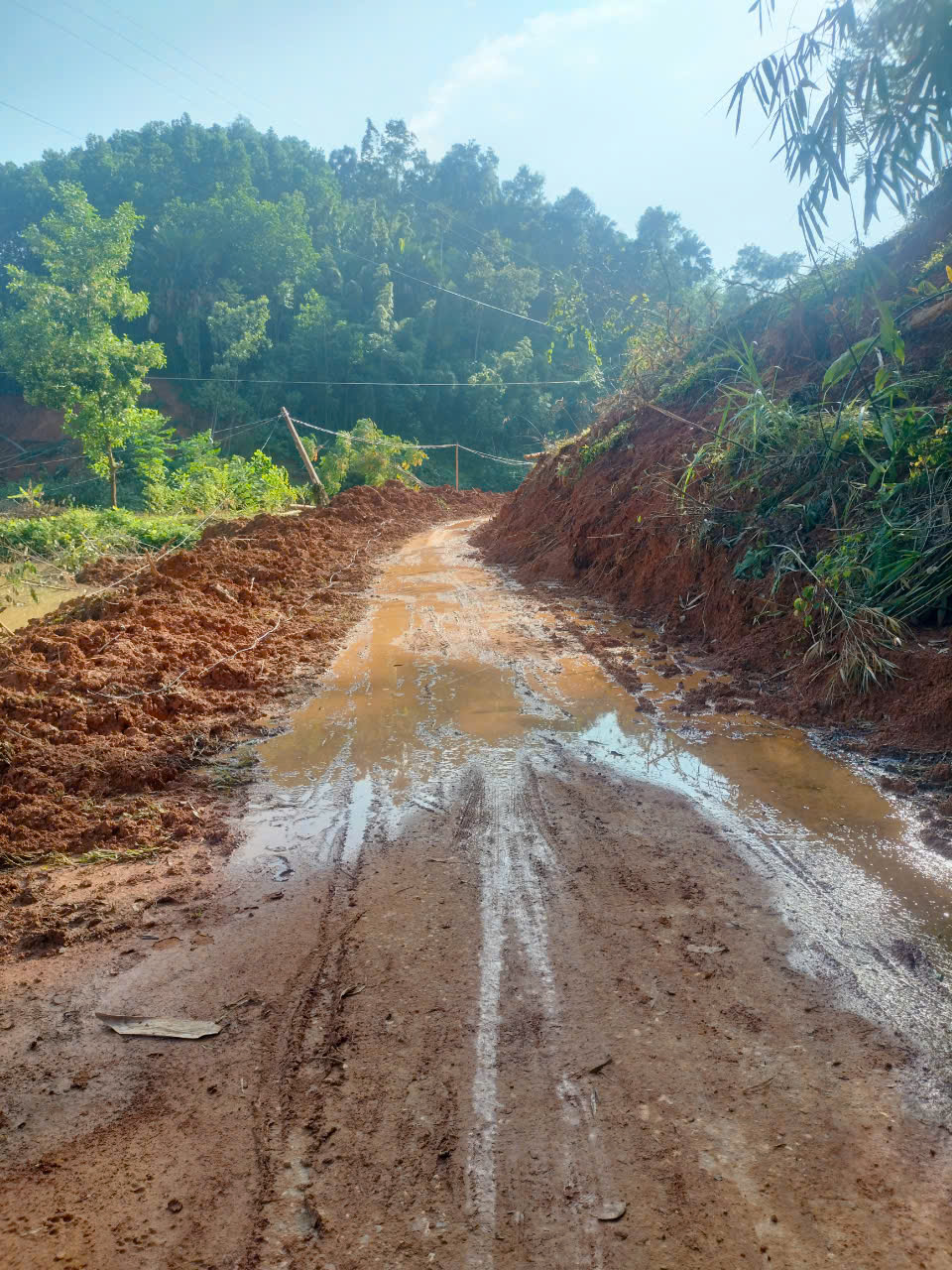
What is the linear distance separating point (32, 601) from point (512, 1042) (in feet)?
32.9

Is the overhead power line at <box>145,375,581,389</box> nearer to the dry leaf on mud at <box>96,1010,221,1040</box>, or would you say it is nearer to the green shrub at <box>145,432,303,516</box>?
the green shrub at <box>145,432,303,516</box>

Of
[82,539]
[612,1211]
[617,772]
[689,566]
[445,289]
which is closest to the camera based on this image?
[612,1211]

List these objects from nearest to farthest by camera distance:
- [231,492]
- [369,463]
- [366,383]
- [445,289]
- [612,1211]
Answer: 1. [612,1211]
2. [231,492]
3. [369,463]
4. [366,383]
5. [445,289]

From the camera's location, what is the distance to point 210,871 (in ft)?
11.3

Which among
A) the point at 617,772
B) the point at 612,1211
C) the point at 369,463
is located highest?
the point at 369,463

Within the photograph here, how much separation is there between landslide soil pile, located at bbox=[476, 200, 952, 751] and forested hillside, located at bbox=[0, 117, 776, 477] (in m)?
29.3

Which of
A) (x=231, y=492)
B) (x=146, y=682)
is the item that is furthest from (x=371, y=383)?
(x=146, y=682)

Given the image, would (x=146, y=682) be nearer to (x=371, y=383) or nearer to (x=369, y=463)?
(x=369, y=463)

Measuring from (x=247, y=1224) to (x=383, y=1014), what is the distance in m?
0.74

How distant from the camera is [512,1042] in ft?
7.70

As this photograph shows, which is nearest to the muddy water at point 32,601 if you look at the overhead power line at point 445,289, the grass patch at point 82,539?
the grass patch at point 82,539

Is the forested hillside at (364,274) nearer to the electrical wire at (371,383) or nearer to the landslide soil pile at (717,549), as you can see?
the electrical wire at (371,383)

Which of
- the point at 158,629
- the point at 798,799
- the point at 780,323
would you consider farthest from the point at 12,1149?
the point at 780,323

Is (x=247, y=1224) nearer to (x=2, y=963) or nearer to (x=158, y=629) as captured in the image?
(x=2, y=963)
